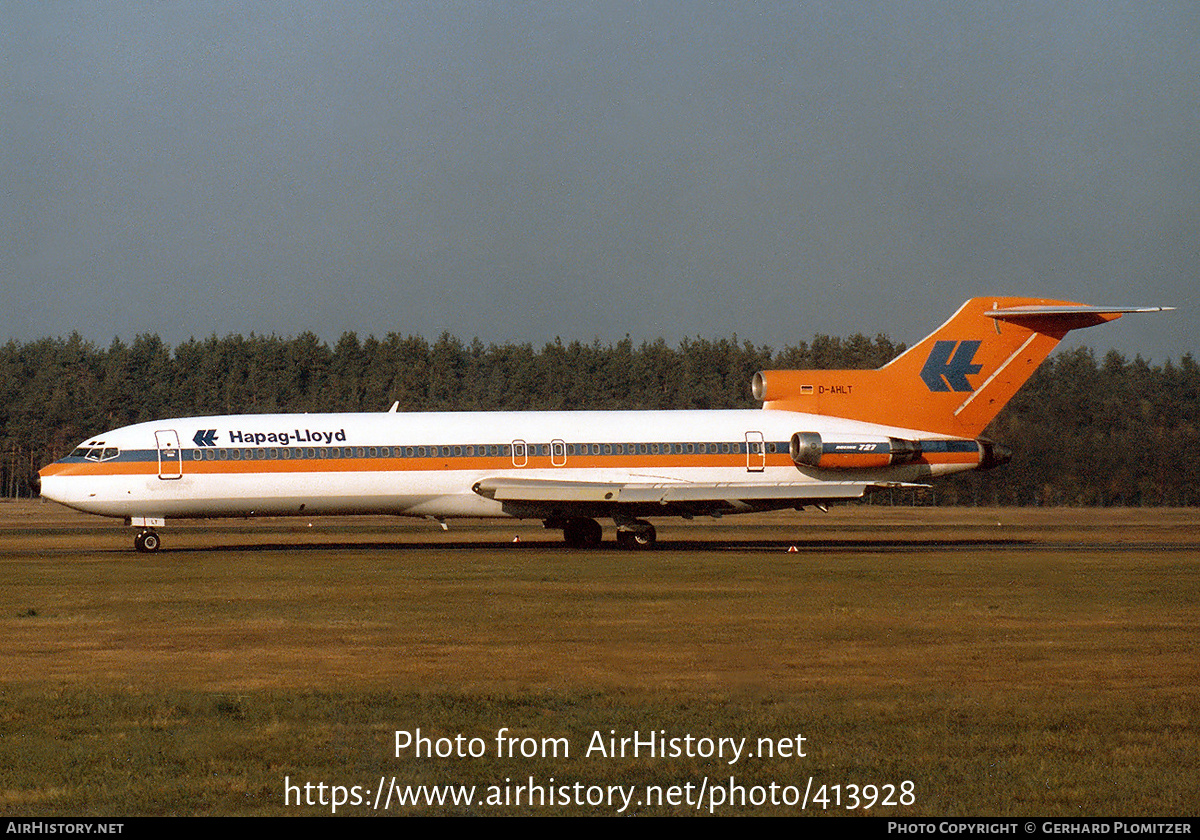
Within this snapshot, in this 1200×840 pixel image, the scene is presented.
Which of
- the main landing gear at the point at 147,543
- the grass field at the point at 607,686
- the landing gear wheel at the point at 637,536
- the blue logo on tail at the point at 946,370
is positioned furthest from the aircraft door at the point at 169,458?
the blue logo on tail at the point at 946,370

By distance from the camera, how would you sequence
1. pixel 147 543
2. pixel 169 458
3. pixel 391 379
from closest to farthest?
pixel 147 543
pixel 169 458
pixel 391 379

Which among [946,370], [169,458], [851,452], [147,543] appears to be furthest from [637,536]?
[147,543]

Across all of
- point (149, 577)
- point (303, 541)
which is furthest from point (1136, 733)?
point (303, 541)

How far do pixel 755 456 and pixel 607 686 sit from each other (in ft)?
83.3

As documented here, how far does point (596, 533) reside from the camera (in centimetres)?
3888

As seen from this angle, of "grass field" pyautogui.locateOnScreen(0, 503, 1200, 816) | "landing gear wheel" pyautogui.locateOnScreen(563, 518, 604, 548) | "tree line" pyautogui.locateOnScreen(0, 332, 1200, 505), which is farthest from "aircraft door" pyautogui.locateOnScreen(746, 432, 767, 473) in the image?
"tree line" pyautogui.locateOnScreen(0, 332, 1200, 505)

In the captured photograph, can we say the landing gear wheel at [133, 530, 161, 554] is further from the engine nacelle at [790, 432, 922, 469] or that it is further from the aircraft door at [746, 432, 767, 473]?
the engine nacelle at [790, 432, 922, 469]

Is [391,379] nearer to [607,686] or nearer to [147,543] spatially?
[147,543]

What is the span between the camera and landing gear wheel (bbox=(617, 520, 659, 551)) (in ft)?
122

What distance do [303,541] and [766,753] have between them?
32.9 metres

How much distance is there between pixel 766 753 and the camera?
10.4 m

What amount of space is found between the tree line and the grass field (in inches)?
3056

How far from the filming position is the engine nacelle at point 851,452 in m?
38.3
